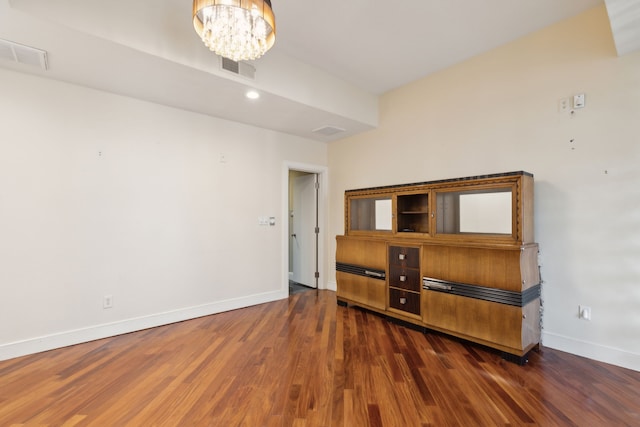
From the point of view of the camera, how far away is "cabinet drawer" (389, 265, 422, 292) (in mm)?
3242

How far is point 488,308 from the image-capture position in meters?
2.64

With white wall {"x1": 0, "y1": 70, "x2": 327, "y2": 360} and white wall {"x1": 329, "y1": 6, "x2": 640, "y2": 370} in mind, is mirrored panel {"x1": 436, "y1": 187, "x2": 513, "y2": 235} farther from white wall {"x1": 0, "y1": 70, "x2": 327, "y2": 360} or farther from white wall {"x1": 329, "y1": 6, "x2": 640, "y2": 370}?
white wall {"x1": 0, "y1": 70, "x2": 327, "y2": 360}

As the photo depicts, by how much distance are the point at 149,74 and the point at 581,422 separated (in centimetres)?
421

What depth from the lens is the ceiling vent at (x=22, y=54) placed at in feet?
7.30

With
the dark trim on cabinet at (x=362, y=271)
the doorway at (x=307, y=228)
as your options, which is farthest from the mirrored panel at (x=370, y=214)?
the doorway at (x=307, y=228)

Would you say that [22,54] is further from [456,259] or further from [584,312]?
[584,312]

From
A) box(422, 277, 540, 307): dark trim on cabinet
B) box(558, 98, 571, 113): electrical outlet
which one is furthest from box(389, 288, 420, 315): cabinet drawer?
box(558, 98, 571, 113): electrical outlet

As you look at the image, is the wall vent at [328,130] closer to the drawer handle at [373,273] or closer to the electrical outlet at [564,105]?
the drawer handle at [373,273]

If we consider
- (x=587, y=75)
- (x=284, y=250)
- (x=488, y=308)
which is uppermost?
(x=587, y=75)

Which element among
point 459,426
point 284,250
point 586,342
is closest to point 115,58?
point 284,250

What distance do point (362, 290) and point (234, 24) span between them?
10.5ft

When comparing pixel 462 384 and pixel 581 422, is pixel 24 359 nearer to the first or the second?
pixel 462 384

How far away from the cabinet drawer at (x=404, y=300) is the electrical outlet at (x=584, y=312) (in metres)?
1.40

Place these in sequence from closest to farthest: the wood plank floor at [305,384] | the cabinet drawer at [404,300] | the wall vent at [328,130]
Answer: the wood plank floor at [305,384], the cabinet drawer at [404,300], the wall vent at [328,130]
